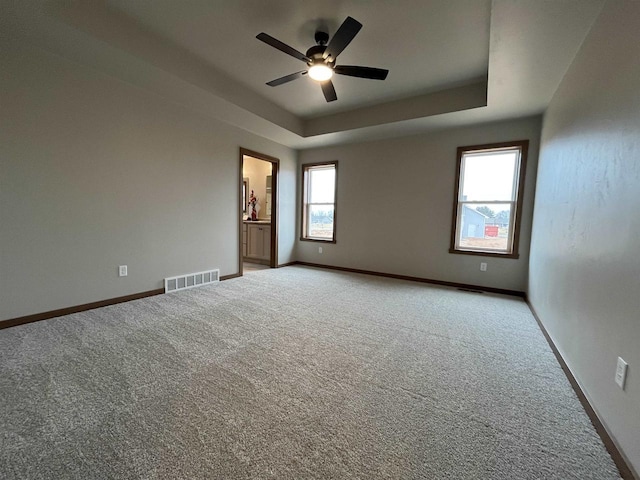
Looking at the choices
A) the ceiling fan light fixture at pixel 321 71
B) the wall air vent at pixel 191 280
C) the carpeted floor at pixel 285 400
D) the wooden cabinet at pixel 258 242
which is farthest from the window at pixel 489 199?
the wall air vent at pixel 191 280

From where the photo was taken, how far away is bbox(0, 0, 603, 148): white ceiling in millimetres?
2096

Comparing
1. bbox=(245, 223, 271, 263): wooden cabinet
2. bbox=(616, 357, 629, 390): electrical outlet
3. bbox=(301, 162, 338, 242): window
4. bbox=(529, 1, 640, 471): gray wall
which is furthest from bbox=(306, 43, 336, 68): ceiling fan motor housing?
bbox=(245, 223, 271, 263): wooden cabinet

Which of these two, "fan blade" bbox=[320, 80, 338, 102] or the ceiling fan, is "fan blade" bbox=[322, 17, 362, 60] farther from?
"fan blade" bbox=[320, 80, 338, 102]

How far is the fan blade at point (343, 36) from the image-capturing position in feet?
6.49

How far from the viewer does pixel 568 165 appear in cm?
228

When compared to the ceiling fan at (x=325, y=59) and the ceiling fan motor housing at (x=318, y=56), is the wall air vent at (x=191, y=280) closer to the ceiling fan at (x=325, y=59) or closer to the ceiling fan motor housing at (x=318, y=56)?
the ceiling fan at (x=325, y=59)

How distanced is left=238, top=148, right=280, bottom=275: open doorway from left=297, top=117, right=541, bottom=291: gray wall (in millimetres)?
1146

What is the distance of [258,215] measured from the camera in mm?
6633

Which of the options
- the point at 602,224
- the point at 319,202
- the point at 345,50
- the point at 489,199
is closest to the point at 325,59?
the point at 345,50

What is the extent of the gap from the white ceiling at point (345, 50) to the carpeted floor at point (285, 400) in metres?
2.54

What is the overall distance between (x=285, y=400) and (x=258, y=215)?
549 cm

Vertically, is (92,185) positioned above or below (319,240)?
above

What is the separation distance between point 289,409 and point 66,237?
287 cm

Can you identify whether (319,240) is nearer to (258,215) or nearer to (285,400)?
(258,215)
